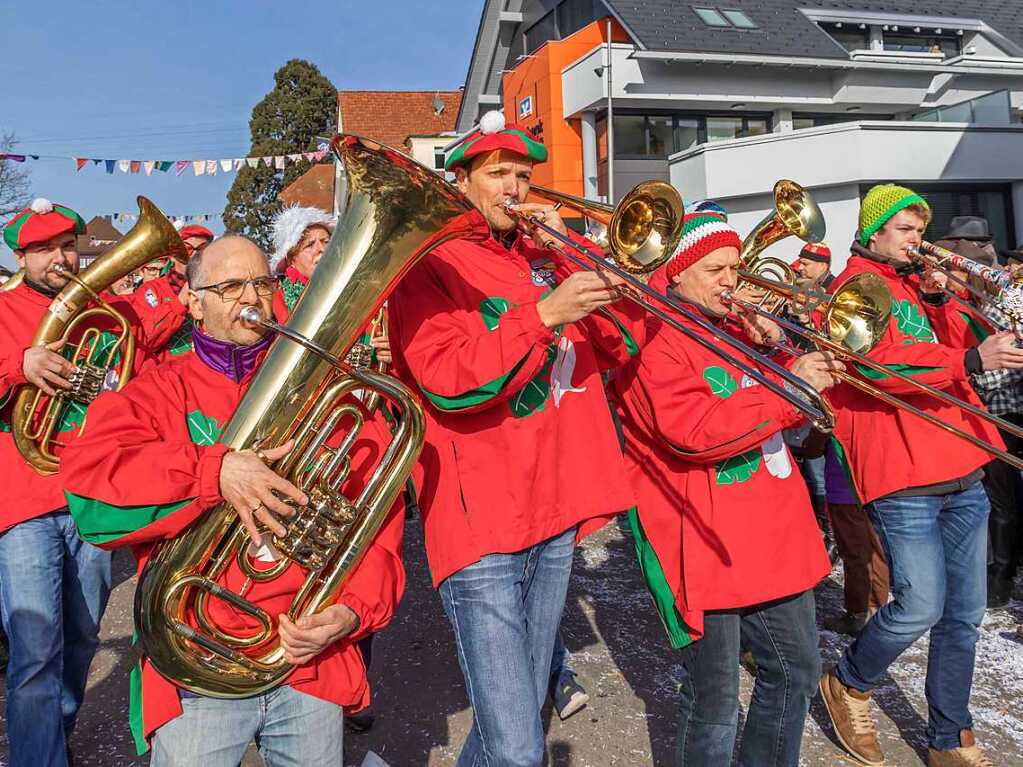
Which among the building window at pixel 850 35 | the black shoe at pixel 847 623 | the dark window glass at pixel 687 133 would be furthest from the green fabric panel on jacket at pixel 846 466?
the building window at pixel 850 35

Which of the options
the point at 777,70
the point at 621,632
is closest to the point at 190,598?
the point at 621,632

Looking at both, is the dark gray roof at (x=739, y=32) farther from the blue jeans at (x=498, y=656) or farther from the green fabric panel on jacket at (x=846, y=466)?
the blue jeans at (x=498, y=656)

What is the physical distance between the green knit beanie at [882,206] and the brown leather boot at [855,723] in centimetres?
183

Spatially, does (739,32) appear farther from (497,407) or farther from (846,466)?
(497,407)

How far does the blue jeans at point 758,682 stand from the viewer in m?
2.59

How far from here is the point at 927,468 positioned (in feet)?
10.4

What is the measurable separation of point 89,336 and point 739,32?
1829cm

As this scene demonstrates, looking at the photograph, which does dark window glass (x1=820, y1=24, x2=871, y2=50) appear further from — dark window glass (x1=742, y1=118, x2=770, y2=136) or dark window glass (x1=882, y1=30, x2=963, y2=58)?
dark window glass (x1=742, y1=118, x2=770, y2=136)

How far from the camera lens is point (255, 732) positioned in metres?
2.09

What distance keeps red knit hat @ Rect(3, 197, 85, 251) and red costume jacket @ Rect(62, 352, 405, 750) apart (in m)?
1.83

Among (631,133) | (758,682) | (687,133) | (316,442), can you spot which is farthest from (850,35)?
(316,442)

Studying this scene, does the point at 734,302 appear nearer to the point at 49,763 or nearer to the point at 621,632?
the point at 621,632

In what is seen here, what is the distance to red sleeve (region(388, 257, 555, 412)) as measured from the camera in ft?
7.10

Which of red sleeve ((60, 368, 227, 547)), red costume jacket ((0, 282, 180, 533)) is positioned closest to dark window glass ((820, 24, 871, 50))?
red costume jacket ((0, 282, 180, 533))
